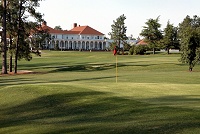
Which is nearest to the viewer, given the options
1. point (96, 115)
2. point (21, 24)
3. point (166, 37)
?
point (96, 115)

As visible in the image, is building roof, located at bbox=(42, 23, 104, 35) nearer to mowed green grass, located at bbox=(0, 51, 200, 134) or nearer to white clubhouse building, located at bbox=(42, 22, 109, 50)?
white clubhouse building, located at bbox=(42, 22, 109, 50)

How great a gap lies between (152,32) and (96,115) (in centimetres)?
8765

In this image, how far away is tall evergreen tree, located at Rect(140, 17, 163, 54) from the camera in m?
96.8

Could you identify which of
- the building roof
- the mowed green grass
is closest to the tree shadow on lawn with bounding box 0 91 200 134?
the mowed green grass

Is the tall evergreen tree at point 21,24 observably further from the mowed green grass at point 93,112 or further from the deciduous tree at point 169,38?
the deciduous tree at point 169,38

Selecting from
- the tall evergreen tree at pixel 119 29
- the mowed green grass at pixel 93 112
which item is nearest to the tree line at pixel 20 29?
the mowed green grass at pixel 93 112

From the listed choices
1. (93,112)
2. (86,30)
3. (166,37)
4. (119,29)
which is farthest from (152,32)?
(93,112)

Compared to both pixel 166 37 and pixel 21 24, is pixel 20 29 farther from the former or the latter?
pixel 166 37

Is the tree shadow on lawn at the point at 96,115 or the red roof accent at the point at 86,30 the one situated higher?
the red roof accent at the point at 86,30

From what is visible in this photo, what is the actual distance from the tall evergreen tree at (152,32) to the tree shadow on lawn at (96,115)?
82483 millimetres

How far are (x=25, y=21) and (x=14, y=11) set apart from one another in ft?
6.64

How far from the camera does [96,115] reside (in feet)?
39.7

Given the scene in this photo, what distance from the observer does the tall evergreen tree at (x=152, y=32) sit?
96.8m

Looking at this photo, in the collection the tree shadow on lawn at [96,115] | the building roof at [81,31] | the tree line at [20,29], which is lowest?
the tree shadow on lawn at [96,115]
